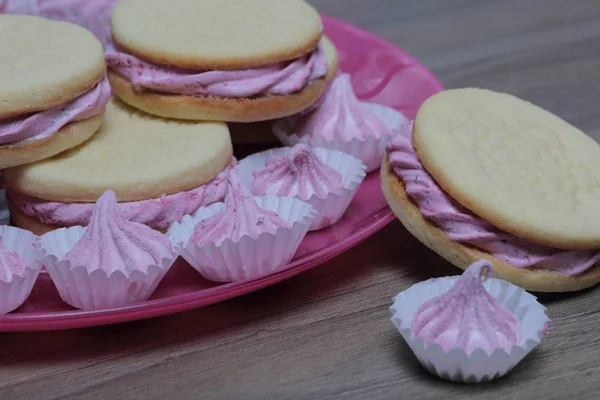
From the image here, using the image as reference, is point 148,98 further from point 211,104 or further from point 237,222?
point 237,222

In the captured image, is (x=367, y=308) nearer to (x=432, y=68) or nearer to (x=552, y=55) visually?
(x=432, y=68)

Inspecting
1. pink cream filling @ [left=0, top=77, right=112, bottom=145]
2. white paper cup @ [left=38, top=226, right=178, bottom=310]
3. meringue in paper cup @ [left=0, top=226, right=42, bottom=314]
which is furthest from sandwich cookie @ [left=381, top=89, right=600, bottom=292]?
meringue in paper cup @ [left=0, top=226, right=42, bottom=314]

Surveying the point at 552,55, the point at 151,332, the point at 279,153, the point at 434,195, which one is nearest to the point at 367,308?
the point at 434,195

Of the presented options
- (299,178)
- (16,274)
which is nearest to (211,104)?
(299,178)

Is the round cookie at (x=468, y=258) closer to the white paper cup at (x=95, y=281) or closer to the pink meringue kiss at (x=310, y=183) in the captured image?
the pink meringue kiss at (x=310, y=183)

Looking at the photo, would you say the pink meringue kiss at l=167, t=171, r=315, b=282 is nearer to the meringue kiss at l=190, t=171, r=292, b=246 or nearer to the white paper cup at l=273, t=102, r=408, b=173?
the meringue kiss at l=190, t=171, r=292, b=246

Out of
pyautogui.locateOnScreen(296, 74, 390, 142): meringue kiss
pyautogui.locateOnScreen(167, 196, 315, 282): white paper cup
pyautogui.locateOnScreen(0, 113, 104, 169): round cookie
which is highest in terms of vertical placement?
pyautogui.locateOnScreen(0, 113, 104, 169): round cookie
